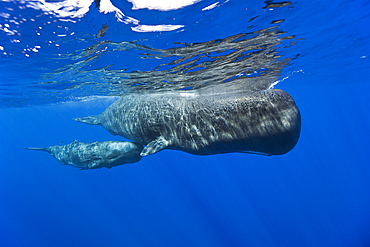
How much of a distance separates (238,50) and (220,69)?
1.86 metres

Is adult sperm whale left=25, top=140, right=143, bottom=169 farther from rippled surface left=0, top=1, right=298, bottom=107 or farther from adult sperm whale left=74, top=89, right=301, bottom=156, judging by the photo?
rippled surface left=0, top=1, right=298, bottom=107

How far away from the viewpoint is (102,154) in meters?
5.45

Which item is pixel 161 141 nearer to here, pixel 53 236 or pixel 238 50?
pixel 238 50

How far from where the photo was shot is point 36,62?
7.23 m

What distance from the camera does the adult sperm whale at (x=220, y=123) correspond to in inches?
112

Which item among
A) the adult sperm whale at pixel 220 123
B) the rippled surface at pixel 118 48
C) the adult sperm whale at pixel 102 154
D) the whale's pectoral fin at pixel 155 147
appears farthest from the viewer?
the adult sperm whale at pixel 102 154

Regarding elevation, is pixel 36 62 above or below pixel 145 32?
above

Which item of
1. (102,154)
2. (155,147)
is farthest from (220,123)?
(102,154)

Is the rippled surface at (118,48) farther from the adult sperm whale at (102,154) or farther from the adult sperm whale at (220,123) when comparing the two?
the adult sperm whale at (102,154)

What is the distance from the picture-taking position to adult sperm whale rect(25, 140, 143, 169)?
520 centimetres

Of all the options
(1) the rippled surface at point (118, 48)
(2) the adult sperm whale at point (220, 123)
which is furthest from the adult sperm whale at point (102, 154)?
(1) the rippled surface at point (118, 48)

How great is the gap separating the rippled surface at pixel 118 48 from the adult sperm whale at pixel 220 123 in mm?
2248

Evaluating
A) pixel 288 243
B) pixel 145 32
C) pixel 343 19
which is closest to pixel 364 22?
pixel 343 19

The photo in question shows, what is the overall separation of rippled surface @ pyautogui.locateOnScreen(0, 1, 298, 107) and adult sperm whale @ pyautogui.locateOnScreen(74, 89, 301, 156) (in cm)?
225
